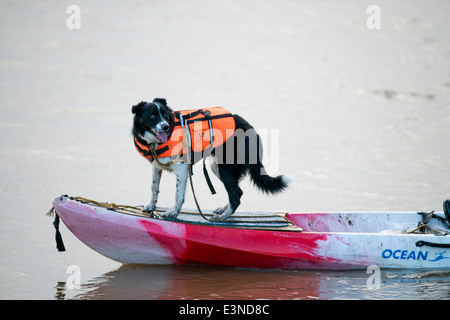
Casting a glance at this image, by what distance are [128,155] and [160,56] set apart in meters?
5.83

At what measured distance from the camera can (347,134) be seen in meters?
13.4

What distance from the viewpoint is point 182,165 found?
296 inches

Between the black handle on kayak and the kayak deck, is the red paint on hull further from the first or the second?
the black handle on kayak

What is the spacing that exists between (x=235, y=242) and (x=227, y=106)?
7008 millimetres

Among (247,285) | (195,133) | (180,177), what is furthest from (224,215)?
(195,133)

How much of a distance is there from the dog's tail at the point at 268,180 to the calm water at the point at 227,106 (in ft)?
3.11

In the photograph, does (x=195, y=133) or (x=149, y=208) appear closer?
(x=195, y=133)

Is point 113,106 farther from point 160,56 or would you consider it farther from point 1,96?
point 160,56

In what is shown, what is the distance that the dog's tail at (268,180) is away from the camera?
26.1ft

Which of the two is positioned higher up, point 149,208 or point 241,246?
point 149,208

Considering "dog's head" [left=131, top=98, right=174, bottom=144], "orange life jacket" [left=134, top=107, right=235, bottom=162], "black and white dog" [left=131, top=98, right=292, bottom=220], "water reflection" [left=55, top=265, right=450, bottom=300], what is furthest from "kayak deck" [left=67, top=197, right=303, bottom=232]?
"dog's head" [left=131, top=98, right=174, bottom=144]

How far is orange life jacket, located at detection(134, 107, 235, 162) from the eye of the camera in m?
7.39

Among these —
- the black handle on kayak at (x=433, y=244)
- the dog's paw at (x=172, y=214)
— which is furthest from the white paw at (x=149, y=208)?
the black handle on kayak at (x=433, y=244)

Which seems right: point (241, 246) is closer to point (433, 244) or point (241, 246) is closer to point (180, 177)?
point (180, 177)
